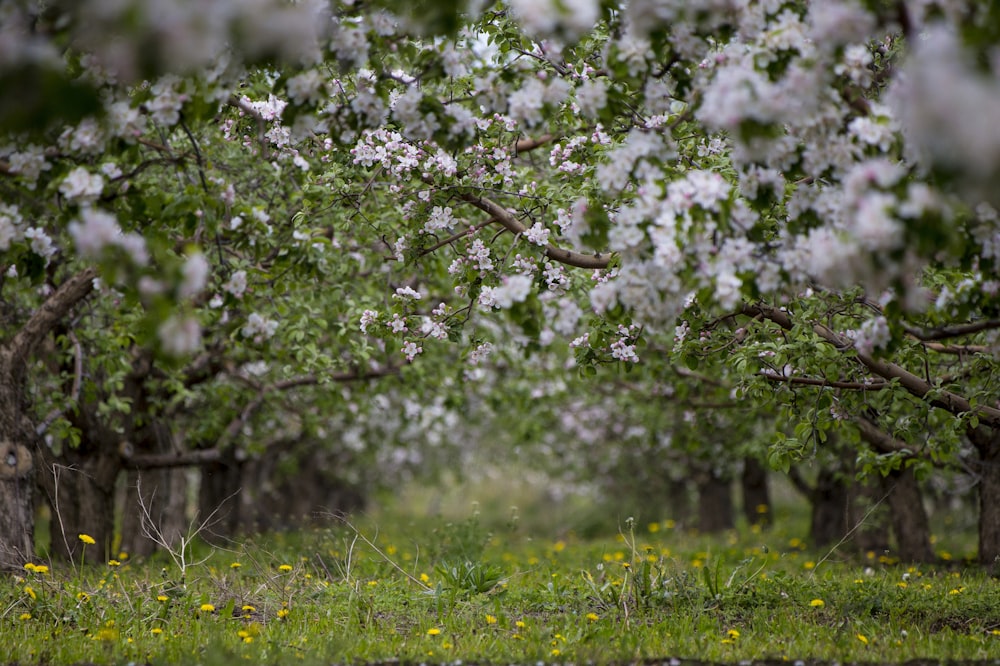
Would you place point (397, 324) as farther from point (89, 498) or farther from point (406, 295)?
point (89, 498)

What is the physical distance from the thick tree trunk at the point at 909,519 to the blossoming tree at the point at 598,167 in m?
3.85

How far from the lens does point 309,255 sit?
18.9 feet

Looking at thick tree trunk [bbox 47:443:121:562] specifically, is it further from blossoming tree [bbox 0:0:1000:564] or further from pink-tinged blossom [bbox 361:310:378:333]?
pink-tinged blossom [bbox 361:310:378:333]

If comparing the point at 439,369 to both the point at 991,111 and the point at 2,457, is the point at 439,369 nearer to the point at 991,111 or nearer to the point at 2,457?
the point at 2,457

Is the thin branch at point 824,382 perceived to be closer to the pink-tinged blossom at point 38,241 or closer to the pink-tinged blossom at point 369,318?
the pink-tinged blossom at point 369,318

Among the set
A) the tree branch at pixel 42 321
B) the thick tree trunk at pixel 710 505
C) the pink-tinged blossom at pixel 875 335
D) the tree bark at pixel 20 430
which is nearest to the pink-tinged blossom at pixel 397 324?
the tree bark at pixel 20 430

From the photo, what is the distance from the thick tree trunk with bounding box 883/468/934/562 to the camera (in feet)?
31.9

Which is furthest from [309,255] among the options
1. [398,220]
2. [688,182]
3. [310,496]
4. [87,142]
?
[310,496]

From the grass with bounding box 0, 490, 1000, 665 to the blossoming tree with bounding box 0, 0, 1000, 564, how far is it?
1120mm

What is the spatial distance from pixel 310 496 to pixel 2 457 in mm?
12208

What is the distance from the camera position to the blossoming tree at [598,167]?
3357 mm

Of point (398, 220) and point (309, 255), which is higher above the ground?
point (398, 220)

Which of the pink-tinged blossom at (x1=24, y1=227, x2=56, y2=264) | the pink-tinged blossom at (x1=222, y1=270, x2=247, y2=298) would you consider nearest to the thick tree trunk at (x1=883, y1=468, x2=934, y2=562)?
the pink-tinged blossom at (x1=222, y1=270, x2=247, y2=298)

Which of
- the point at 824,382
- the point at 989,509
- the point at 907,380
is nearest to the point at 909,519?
the point at 989,509
